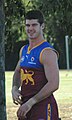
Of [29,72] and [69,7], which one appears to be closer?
[29,72]

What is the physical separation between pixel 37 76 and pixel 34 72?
0.05 m

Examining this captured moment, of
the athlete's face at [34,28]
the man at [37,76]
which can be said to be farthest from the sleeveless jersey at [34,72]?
the athlete's face at [34,28]

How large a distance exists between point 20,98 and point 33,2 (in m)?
6.03

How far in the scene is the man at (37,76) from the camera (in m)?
4.36

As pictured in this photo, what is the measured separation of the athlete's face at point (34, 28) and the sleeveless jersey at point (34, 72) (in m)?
0.10

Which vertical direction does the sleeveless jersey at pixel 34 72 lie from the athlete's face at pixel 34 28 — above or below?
below

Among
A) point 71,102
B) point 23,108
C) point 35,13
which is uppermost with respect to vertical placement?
point 35,13

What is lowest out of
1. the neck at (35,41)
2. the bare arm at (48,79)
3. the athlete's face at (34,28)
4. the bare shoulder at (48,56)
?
the bare arm at (48,79)

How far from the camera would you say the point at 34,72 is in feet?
14.6

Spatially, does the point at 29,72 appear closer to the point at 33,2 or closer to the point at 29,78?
the point at 29,78

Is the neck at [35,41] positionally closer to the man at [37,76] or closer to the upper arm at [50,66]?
the man at [37,76]

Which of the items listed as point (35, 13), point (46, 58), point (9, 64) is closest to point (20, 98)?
point (46, 58)

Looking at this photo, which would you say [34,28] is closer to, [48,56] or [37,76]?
[48,56]

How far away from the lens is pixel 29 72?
4461mm
